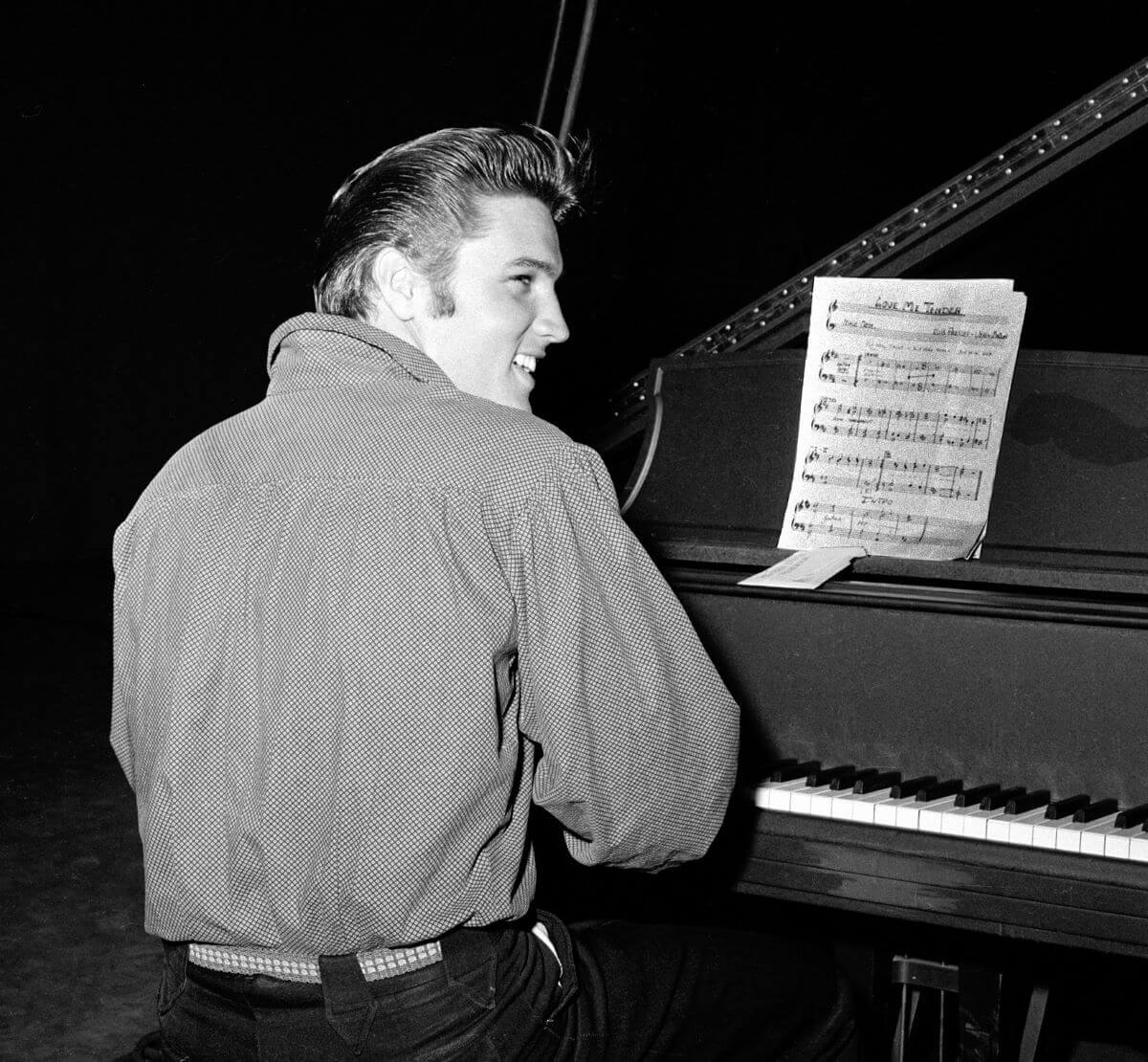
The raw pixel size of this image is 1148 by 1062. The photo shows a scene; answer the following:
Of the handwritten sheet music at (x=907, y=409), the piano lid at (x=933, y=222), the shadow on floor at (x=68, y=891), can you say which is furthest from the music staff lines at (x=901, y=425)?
the shadow on floor at (x=68, y=891)

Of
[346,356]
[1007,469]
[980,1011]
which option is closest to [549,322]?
[346,356]

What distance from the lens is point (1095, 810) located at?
6.00 ft

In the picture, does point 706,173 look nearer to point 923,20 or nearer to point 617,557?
point 923,20

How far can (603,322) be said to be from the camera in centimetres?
788

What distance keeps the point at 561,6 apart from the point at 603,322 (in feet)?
15.6

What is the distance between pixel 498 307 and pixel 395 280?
0.13 m

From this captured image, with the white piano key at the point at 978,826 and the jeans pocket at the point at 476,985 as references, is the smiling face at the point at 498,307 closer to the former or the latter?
the jeans pocket at the point at 476,985

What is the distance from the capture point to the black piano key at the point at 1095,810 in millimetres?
1795

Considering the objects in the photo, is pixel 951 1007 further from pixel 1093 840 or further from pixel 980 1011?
pixel 1093 840

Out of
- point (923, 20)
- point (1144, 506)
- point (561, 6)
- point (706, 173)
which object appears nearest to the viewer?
point (1144, 506)

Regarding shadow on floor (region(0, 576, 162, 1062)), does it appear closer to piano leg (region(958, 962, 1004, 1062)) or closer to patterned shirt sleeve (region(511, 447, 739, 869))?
piano leg (region(958, 962, 1004, 1062))

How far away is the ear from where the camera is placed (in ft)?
5.43

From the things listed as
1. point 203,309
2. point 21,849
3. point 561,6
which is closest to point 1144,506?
point 561,6

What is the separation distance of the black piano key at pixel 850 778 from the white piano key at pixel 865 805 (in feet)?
0.15
